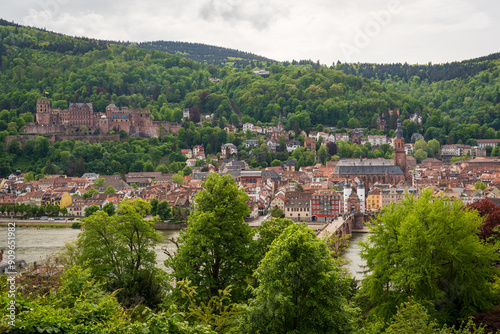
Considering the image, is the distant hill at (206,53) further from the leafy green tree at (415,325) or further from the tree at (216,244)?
the leafy green tree at (415,325)

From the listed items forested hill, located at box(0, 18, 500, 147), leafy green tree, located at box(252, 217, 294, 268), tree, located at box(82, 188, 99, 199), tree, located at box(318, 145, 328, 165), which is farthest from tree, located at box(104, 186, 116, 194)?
leafy green tree, located at box(252, 217, 294, 268)

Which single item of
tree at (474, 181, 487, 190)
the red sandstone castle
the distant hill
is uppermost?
the distant hill

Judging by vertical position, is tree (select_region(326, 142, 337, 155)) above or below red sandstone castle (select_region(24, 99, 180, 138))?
below

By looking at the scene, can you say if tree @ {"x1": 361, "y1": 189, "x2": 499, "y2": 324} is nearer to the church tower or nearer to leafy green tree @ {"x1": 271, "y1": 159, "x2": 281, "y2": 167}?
the church tower

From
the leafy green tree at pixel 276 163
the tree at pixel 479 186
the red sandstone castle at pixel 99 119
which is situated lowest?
the tree at pixel 479 186

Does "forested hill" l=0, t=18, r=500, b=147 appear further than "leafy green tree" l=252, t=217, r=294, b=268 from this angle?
Yes

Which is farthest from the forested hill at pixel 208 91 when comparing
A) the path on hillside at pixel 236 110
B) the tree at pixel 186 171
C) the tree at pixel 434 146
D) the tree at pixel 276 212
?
the tree at pixel 276 212
